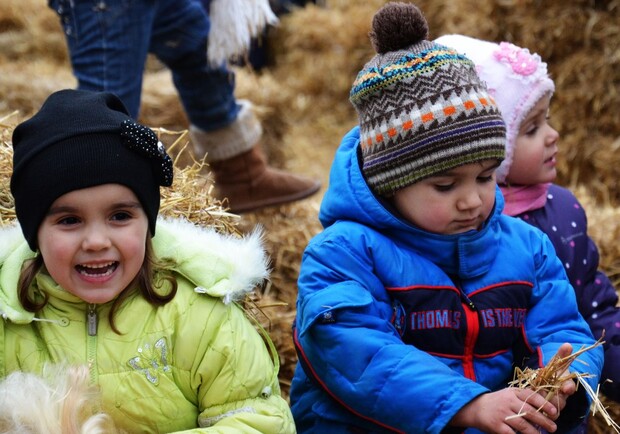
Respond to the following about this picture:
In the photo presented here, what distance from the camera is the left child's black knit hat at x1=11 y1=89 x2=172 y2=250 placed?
7.22ft

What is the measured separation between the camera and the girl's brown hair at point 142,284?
7.55 ft

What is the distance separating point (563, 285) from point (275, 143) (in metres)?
3.53

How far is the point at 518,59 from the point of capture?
306cm

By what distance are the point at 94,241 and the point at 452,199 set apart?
0.95 metres

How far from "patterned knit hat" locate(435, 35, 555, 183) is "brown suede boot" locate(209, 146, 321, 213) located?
4.97 ft

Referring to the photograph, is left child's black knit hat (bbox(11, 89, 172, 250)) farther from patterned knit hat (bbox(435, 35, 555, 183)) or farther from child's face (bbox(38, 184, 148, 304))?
patterned knit hat (bbox(435, 35, 555, 183))

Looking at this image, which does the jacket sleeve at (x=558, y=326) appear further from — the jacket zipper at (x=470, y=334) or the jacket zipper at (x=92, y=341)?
the jacket zipper at (x=92, y=341)

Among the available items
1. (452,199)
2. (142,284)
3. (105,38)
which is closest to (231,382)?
(142,284)

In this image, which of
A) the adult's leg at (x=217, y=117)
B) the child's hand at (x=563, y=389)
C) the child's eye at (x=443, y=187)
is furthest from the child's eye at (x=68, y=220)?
the adult's leg at (x=217, y=117)

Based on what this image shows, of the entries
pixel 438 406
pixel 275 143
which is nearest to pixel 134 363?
pixel 438 406

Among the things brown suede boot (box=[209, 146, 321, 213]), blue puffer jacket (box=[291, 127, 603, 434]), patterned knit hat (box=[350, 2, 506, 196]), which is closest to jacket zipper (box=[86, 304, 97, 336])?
blue puffer jacket (box=[291, 127, 603, 434])

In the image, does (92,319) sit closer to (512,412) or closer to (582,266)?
(512,412)

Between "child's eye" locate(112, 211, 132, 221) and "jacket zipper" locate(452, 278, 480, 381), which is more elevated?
"child's eye" locate(112, 211, 132, 221)

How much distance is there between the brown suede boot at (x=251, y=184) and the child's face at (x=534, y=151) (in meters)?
1.54
